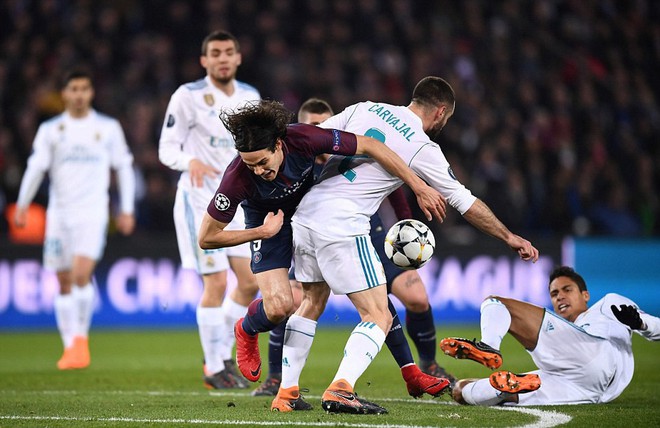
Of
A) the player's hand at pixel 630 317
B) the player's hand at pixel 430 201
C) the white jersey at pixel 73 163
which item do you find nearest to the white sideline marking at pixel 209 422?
the player's hand at pixel 430 201

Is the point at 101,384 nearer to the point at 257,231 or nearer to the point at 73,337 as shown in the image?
the point at 73,337

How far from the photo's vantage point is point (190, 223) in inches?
319

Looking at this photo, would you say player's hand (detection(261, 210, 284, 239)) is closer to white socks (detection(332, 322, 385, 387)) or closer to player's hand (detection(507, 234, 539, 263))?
white socks (detection(332, 322, 385, 387))

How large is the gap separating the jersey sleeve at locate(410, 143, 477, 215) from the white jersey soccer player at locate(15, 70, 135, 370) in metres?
4.89

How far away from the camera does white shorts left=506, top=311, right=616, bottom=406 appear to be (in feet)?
20.2

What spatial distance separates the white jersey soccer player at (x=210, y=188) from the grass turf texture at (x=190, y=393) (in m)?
0.46

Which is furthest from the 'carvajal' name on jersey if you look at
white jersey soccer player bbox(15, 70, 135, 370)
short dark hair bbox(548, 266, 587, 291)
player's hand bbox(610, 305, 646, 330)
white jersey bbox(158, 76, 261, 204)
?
white jersey soccer player bbox(15, 70, 135, 370)

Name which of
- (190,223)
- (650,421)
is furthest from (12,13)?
(650,421)

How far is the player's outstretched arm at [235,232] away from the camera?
5.70 m

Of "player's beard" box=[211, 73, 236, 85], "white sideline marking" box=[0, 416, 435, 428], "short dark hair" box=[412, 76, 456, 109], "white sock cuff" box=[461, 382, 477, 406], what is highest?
"player's beard" box=[211, 73, 236, 85]

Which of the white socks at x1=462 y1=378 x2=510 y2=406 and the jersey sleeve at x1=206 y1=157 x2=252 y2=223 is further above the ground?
the jersey sleeve at x1=206 y1=157 x2=252 y2=223

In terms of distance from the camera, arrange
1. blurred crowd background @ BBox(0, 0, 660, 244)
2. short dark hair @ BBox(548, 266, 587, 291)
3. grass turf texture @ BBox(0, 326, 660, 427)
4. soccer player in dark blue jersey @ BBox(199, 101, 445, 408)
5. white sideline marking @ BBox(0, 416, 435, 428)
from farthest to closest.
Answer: blurred crowd background @ BBox(0, 0, 660, 244)
short dark hair @ BBox(548, 266, 587, 291)
soccer player in dark blue jersey @ BBox(199, 101, 445, 408)
grass turf texture @ BBox(0, 326, 660, 427)
white sideline marking @ BBox(0, 416, 435, 428)

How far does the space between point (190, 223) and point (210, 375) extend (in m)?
1.24

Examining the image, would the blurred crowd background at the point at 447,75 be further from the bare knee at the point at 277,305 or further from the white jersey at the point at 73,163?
the bare knee at the point at 277,305
